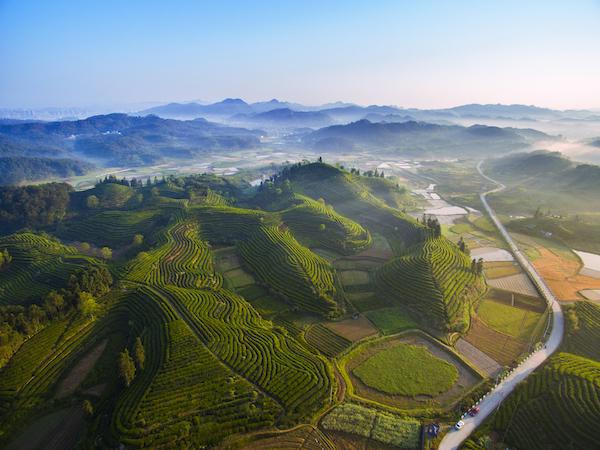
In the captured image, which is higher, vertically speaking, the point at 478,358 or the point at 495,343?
the point at 495,343

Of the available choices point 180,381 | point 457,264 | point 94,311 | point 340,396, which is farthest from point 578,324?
point 94,311

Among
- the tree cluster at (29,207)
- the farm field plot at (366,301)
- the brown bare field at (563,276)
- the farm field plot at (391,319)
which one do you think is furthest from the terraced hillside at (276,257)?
the tree cluster at (29,207)

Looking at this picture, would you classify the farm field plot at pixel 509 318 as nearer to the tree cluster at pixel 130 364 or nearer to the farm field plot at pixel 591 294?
the farm field plot at pixel 591 294

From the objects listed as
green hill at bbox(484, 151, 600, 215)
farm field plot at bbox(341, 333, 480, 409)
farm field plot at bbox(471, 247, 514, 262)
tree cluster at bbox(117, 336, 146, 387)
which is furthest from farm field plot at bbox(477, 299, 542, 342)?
green hill at bbox(484, 151, 600, 215)

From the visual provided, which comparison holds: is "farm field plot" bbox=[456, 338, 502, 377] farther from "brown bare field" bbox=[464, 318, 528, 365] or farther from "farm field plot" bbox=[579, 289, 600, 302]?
"farm field plot" bbox=[579, 289, 600, 302]

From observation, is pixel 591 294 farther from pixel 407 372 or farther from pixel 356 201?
pixel 356 201

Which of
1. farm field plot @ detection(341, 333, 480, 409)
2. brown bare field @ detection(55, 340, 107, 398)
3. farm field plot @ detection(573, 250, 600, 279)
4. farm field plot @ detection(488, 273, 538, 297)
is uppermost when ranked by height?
farm field plot @ detection(573, 250, 600, 279)

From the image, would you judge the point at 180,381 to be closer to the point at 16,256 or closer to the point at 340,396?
the point at 340,396

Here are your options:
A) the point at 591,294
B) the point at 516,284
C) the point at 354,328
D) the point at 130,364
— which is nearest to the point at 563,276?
the point at 591,294
